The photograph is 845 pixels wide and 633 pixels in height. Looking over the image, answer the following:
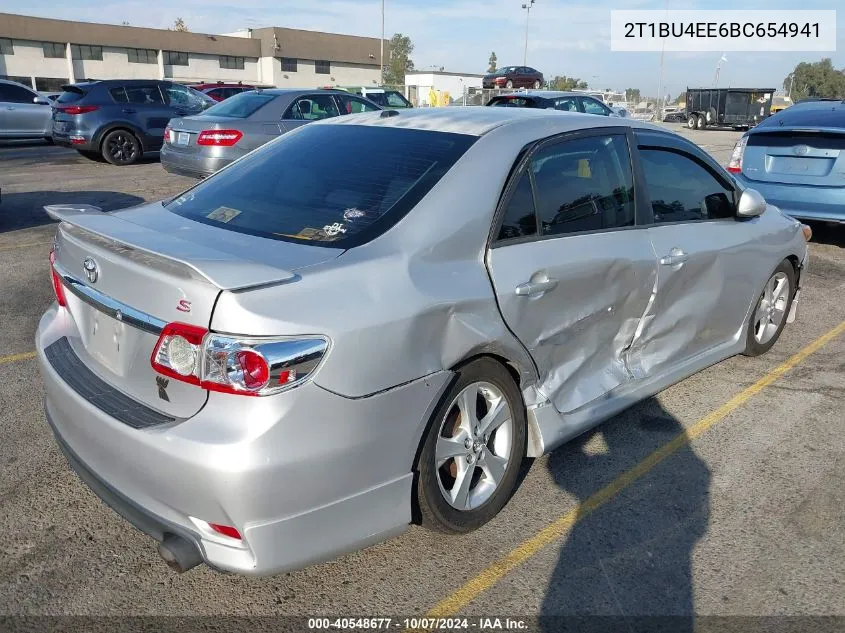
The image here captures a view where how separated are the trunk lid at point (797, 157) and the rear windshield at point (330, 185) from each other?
588 cm

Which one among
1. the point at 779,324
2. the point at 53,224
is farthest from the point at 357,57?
the point at 779,324

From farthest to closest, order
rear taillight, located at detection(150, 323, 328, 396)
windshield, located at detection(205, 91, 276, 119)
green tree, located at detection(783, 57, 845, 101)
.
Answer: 1. green tree, located at detection(783, 57, 845, 101)
2. windshield, located at detection(205, 91, 276, 119)
3. rear taillight, located at detection(150, 323, 328, 396)

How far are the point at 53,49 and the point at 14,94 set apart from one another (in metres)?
40.4

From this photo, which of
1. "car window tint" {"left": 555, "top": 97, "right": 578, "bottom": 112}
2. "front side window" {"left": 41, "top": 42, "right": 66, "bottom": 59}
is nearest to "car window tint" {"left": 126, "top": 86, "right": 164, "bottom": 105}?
"car window tint" {"left": 555, "top": 97, "right": 578, "bottom": 112}

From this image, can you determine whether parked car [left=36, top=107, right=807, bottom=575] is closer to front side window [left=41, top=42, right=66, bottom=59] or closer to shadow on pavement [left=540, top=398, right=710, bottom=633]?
shadow on pavement [left=540, top=398, right=710, bottom=633]

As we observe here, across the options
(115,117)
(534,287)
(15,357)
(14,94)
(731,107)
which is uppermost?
(731,107)

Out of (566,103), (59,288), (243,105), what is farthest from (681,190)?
(566,103)

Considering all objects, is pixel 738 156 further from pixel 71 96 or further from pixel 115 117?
pixel 71 96

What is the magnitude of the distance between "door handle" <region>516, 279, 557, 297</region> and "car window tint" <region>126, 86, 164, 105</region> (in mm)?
13948

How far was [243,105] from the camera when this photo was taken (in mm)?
11234

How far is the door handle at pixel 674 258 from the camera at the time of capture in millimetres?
3775

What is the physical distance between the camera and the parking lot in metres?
2.66

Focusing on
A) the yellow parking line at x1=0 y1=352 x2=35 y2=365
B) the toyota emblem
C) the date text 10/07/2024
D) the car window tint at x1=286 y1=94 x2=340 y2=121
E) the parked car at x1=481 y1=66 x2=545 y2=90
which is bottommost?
the date text 10/07/2024

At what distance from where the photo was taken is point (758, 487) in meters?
3.47
